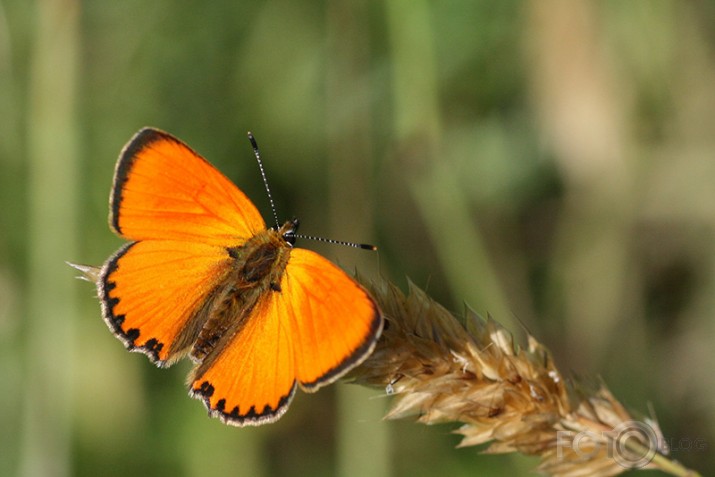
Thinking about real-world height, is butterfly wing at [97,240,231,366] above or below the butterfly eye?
below

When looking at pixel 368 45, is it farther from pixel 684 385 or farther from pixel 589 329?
pixel 684 385

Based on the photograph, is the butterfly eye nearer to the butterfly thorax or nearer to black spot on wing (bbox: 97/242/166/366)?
the butterfly thorax

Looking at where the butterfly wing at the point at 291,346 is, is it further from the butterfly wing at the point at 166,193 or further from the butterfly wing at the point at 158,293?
the butterfly wing at the point at 166,193

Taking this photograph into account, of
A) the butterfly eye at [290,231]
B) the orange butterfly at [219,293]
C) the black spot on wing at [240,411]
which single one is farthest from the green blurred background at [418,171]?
the black spot on wing at [240,411]

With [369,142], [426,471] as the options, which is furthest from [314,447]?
[369,142]

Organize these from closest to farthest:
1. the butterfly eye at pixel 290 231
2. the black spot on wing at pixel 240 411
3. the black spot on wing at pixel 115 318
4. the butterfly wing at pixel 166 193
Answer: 1. the black spot on wing at pixel 240 411
2. the black spot on wing at pixel 115 318
3. the butterfly wing at pixel 166 193
4. the butterfly eye at pixel 290 231

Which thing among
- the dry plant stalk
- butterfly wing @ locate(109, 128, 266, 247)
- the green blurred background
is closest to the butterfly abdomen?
butterfly wing @ locate(109, 128, 266, 247)
